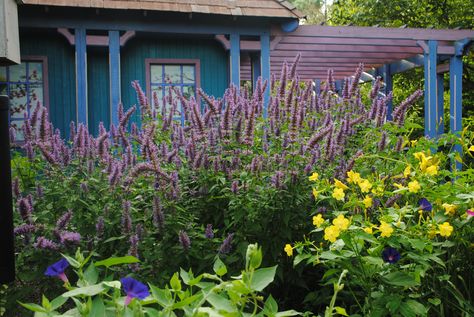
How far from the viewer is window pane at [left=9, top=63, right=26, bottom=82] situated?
27.7 feet

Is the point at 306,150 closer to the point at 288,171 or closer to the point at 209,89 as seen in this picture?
the point at 288,171

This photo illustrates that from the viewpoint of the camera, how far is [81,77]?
7.58 m

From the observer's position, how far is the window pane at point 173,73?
9016 millimetres

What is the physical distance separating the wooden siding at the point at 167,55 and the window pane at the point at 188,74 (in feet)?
A: 0.55

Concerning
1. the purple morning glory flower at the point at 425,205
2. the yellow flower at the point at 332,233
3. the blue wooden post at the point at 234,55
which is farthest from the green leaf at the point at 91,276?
the blue wooden post at the point at 234,55

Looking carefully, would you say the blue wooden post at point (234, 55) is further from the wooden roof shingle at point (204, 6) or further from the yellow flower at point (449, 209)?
the yellow flower at point (449, 209)

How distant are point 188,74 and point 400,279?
757 centimetres

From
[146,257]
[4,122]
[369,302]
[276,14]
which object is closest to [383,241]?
[369,302]

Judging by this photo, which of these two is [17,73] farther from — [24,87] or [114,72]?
[114,72]

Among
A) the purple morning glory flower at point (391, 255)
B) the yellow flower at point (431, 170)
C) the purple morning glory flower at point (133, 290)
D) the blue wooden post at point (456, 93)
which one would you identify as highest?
the blue wooden post at point (456, 93)

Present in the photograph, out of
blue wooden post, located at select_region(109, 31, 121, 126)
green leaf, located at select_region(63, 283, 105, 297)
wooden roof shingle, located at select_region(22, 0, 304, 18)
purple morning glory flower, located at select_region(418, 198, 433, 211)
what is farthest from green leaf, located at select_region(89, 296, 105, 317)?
wooden roof shingle, located at select_region(22, 0, 304, 18)

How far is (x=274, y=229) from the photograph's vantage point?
275cm

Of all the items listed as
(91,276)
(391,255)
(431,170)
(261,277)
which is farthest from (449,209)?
(91,276)

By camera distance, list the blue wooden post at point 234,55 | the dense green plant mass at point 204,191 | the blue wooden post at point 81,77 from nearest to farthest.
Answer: the dense green plant mass at point 204,191 → the blue wooden post at point 81,77 → the blue wooden post at point 234,55
